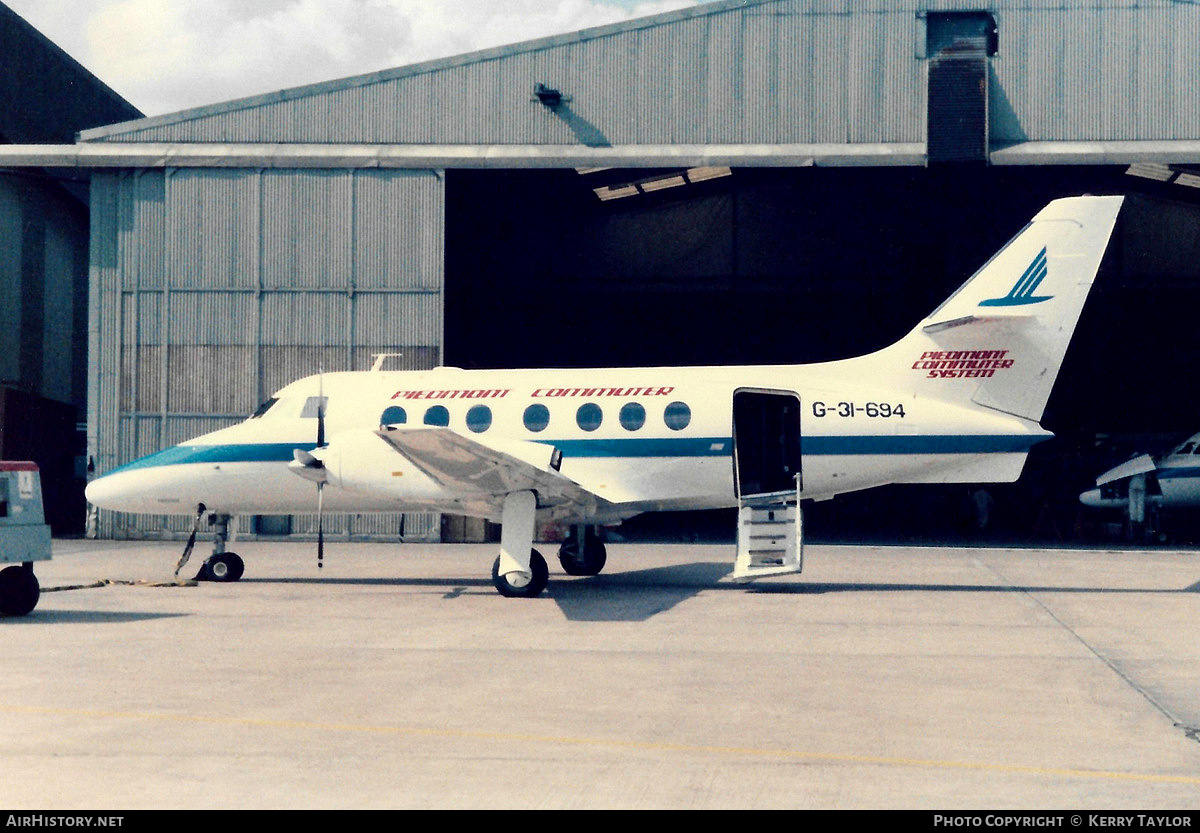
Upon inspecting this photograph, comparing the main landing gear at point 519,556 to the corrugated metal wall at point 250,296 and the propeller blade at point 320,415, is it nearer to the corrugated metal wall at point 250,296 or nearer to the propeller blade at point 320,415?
the propeller blade at point 320,415

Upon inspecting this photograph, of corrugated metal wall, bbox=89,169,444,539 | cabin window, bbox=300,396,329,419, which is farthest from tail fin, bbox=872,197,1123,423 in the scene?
corrugated metal wall, bbox=89,169,444,539

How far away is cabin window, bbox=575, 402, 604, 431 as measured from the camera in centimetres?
1759

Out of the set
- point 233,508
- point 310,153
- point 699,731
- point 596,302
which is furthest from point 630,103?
point 699,731

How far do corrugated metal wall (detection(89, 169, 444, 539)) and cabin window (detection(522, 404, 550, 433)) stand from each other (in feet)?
34.4

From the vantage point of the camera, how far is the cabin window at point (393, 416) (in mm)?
18172

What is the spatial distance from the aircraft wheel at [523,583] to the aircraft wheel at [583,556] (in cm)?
326

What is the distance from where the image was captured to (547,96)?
2784 centimetres

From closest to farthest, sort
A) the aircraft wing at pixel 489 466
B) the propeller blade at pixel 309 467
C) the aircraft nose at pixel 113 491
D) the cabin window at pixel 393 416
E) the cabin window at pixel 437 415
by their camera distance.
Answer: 1. the aircraft wing at pixel 489 466
2. the propeller blade at pixel 309 467
3. the cabin window at pixel 437 415
4. the cabin window at pixel 393 416
5. the aircraft nose at pixel 113 491

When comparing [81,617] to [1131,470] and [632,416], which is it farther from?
[1131,470]

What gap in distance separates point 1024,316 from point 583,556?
7895 mm

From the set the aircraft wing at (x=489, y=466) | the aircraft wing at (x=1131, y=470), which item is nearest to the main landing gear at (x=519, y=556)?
the aircraft wing at (x=489, y=466)

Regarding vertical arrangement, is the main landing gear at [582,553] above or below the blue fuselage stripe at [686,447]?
below

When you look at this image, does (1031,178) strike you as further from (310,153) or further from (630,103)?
(310,153)

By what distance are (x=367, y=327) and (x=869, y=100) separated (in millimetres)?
13230
